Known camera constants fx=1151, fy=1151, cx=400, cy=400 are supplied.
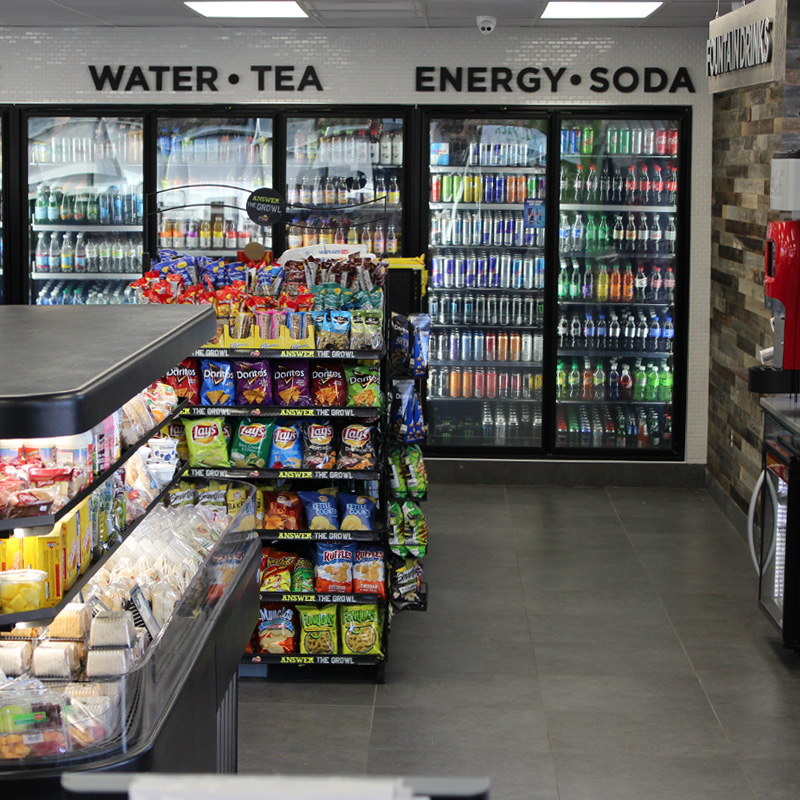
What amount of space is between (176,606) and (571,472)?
5.77 metres

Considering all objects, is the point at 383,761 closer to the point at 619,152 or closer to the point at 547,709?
the point at 547,709

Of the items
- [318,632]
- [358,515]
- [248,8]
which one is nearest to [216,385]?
[358,515]

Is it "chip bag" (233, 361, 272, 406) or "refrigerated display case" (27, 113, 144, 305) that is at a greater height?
"refrigerated display case" (27, 113, 144, 305)

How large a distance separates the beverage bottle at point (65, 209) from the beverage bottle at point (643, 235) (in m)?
4.10

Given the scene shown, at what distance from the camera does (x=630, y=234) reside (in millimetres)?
8227

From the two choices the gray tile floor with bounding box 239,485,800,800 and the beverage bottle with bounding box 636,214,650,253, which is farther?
the beverage bottle with bounding box 636,214,650,253

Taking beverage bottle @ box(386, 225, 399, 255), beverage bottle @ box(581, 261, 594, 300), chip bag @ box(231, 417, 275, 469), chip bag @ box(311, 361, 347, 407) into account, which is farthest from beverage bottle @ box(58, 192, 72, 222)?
chip bag @ box(311, 361, 347, 407)

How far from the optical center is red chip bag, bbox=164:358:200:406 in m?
4.90

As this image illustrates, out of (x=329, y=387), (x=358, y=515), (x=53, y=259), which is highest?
(x=53, y=259)

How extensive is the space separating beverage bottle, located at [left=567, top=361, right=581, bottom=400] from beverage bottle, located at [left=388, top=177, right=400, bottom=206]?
177 cm

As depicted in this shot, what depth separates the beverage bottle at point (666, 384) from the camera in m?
8.41

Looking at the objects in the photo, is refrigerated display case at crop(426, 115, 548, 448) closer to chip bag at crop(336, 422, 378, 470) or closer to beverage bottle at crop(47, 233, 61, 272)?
beverage bottle at crop(47, 233, 61, 272)

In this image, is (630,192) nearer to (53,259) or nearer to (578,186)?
(578,186)

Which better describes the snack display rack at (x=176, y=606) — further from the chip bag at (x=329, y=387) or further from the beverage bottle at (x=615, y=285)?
the beverage bottle at (x=615, y=285)
